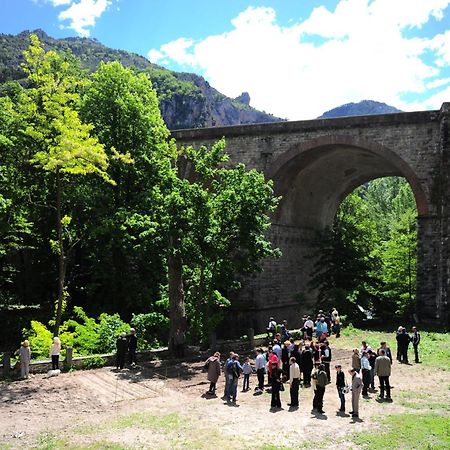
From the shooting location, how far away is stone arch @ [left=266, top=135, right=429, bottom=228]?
24.6 m

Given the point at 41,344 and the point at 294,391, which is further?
the point at 41,344

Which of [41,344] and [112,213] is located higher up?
[112,213]

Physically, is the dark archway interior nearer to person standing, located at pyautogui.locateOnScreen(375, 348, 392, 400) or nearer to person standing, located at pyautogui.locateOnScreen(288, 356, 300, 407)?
person standing, located at pyautogui.locateOnScreen(375, 348, 392, 400)

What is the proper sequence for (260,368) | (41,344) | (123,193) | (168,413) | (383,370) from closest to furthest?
(168,413) → (383,370) → (260,368) → (41,344) → (123,193)

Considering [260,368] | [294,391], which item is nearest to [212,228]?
[260,368]

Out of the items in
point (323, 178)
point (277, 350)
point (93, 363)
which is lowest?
point (93, 363)

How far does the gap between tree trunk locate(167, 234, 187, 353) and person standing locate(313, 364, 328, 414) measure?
→ 745 cm

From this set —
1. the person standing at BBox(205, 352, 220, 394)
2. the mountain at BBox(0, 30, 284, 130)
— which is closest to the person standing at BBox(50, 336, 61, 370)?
the person standing at BBox(205, 352, 220, 394)

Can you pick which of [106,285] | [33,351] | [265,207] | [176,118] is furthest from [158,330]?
[176,118]

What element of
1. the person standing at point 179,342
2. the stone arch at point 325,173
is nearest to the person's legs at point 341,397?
the person standing at point 179,342

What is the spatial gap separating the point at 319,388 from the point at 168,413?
11.6ft

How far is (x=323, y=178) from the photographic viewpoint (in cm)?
3003

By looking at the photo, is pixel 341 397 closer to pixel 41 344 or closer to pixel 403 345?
pixel 403 345

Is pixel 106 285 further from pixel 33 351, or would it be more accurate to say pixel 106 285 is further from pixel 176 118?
pixel 176 118
